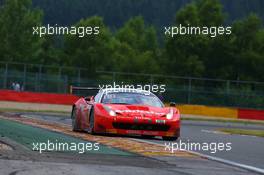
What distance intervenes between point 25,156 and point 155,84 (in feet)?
133

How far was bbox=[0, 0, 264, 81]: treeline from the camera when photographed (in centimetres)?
6938

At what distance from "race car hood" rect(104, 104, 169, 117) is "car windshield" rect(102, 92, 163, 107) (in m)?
0.42

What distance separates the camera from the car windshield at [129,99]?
17625 millimetres

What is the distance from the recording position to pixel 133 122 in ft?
54.6

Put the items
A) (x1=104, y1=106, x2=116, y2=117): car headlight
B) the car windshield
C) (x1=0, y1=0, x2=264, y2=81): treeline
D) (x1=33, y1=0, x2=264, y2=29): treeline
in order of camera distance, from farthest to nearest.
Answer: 1. (x1=33, y1=0, x2=264, y2=29): treeline
2. (x1=0, y1=0, x2=264, y2=81): treeline
3. the car windshield
4. (x1=104, y1=106, x2=116, y2=117): car headlight

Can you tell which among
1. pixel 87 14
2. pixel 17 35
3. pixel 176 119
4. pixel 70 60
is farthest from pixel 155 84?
pixel 87 14

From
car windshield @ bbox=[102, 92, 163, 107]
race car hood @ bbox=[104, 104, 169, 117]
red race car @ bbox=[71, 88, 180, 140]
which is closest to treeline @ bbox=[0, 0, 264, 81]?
car windshield @ bbox=[102, 92, 163, 107]

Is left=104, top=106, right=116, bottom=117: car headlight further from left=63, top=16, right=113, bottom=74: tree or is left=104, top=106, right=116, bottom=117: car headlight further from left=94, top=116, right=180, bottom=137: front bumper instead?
left=63, top=16, right=113, bottom=74: tree

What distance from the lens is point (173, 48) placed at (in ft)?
227

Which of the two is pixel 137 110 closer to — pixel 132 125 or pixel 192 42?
pixel 132 125

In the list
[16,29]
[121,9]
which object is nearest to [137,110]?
[16,29]

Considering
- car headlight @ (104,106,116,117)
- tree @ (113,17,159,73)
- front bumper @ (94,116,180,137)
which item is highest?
tree @ (113,17,159,73)

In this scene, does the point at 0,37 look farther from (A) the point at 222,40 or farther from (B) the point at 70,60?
(A) the point at 222,40

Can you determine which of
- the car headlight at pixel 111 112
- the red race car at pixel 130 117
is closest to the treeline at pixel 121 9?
the red race car at pixel 130 117
